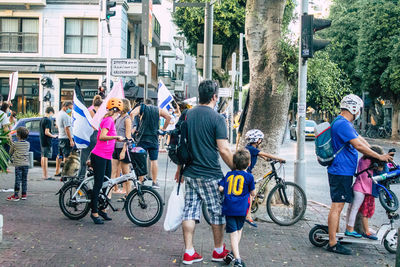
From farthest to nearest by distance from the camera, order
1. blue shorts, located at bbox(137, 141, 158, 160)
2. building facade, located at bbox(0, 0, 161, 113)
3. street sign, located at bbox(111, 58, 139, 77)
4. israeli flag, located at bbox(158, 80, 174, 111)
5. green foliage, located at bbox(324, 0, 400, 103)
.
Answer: green foliage, located at bbox(324, 0, 400, 103), building facade, located at bbox(0, 0, 161, 113), israeli flag, located at bbox(158, 80, 174, 111), street sign, located at bbox(111, 58, 139, 77), blue shorts, located at bbox(137, 141, 158, 160)

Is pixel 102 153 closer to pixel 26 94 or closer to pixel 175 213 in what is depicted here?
pixel 175 213

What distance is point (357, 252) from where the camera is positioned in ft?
21.2

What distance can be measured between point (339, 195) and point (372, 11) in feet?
123

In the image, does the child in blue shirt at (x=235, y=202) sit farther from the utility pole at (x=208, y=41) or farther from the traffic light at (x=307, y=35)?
the utility pole at (x=208, y=41)

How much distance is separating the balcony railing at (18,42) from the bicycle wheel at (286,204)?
75.7 feet

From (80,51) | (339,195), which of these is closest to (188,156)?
(339,195)

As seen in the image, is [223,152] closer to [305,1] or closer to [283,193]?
[283,193]

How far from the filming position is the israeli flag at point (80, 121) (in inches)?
354

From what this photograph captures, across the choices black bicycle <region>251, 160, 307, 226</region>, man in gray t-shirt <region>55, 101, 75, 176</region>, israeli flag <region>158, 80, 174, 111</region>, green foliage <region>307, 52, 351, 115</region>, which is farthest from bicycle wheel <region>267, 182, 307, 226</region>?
israeli flag <region>158, 80, 174, 111</region>

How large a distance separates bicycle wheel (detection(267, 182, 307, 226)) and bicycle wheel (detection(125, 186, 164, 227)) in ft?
5.68

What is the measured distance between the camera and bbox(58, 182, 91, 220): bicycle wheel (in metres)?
7.90

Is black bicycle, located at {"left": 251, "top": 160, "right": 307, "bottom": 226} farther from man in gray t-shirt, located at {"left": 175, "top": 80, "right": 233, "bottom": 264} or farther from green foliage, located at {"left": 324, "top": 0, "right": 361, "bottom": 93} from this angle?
green foliage, located at {"left": 324, "top": 0, "right": 361, "bottom": 93}

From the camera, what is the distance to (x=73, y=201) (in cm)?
788

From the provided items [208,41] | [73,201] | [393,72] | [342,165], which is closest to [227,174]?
[342,165]
